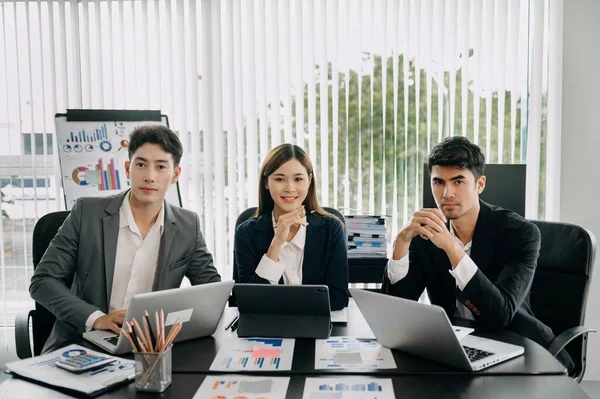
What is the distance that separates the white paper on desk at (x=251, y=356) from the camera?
1.35m

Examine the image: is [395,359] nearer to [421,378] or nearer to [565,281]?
[421,378]

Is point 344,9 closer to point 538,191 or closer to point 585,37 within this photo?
point 585,37

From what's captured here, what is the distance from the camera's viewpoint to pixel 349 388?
1.22 m

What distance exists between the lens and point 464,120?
3.45 metres

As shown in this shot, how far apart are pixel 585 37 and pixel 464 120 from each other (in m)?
0.90

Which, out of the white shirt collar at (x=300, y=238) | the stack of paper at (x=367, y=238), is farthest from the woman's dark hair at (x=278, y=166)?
the stack of paper at (x=367, y=238)

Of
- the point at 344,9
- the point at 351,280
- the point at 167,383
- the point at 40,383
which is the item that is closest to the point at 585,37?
the point at 344,9

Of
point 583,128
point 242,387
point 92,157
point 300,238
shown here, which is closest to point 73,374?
point 242,387

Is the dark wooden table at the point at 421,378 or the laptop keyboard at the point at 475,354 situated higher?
the laptop keyboard at the point at 475,354

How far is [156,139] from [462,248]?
4.19 feet

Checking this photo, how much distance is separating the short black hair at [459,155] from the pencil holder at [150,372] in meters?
1.28

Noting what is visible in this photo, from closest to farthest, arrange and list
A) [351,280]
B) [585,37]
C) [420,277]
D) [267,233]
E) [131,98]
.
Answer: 1. [420,277]
2. [267,233]
3. [351,280]
4. [585,37]
5. [131,98]

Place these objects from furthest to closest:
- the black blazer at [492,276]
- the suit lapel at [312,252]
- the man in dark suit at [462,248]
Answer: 1. the suit lapel at [312,252]
2. the man in dark suit at [462,248]
3. the black blazer at [492,276]

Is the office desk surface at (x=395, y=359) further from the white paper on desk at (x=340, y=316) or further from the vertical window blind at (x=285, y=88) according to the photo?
the vertical window blind at (x=285, y=88)
